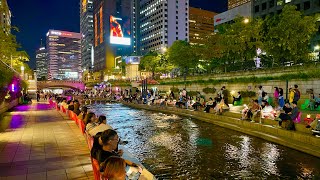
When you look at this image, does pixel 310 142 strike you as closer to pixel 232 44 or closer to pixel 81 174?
pixel 81 174

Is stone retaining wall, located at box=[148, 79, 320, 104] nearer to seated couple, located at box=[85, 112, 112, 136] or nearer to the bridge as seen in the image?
seated couple, located at box=[85, 112, 112, 136]

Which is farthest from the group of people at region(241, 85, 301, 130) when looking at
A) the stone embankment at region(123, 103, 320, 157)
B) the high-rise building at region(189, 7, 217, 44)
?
the high-rise building at region(189, 7, 217, 44)

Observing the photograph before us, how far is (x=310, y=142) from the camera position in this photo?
11.8 metres

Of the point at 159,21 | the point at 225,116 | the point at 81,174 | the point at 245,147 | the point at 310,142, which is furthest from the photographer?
the point at 159,21

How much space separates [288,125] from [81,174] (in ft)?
33.9

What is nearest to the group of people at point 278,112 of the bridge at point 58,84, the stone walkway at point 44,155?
the stone walkway at point 44,155

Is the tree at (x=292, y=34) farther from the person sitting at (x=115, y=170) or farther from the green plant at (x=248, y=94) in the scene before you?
the person sitting at (x=115, y=170)

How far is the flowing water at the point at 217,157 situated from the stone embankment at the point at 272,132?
0.31m

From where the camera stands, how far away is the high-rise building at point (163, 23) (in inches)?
5655

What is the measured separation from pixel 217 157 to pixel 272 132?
4470mm

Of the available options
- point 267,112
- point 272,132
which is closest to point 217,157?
point 272,132

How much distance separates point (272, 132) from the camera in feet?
47.0

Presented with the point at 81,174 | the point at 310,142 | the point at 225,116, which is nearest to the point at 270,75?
the point at 225,116

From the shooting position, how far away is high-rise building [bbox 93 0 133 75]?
528 ft
